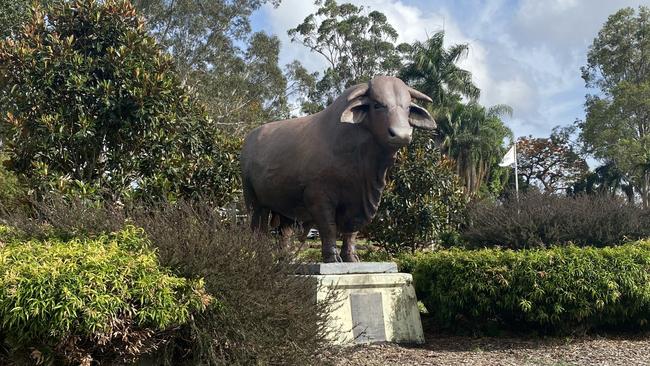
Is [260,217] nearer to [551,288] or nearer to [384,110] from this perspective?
[384,110]

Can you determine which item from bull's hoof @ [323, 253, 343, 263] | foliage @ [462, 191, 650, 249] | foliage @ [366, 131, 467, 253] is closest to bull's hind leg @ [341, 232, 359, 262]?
bull's hoof @ [323, 253, 343, 263]

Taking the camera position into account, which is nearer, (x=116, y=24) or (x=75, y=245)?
(x=75, y=245)

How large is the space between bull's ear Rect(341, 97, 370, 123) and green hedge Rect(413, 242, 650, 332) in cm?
201

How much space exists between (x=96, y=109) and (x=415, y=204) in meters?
5.25

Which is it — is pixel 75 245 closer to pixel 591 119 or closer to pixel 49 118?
pixel 49 118

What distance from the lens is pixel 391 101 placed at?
588 cm

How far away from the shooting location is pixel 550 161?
141 feet

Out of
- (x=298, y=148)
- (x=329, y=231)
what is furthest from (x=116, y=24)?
(x=329, y=231)

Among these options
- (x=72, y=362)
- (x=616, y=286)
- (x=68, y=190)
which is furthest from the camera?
(x=68, y=190)

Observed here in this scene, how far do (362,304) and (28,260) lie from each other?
3.26m

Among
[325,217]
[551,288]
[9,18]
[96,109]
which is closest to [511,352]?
[551,288]

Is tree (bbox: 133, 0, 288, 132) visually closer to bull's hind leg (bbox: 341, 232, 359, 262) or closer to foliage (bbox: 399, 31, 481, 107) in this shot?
foliage (bbox: 399, 31, 481, 107)

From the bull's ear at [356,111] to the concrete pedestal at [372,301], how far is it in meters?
1.37

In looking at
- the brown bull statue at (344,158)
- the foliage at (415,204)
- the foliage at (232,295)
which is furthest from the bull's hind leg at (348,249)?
the foliage at (415,204)
